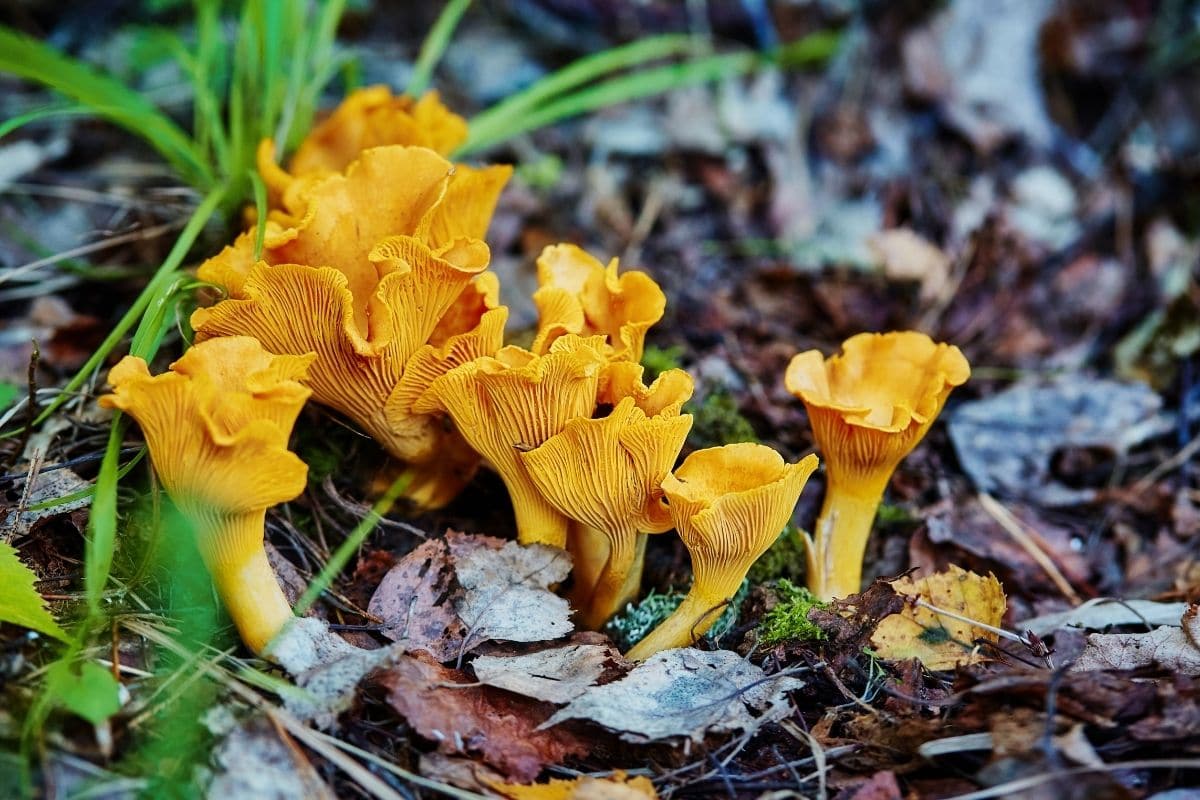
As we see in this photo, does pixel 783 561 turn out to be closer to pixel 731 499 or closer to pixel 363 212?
pixel 731 499

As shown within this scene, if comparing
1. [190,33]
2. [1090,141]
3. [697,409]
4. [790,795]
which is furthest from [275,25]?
[1090,141]

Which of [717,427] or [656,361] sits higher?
[656,361]

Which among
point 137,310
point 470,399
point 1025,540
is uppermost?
point 137,310

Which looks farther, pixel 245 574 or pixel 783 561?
pixel 783 561

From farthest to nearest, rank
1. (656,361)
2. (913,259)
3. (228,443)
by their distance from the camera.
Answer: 1. (913,259)
2. (656,361)
3. (228,443)

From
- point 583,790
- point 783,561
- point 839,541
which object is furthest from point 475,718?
point 839,541

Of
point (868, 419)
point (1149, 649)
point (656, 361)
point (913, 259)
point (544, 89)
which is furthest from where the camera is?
point (913, 259)
